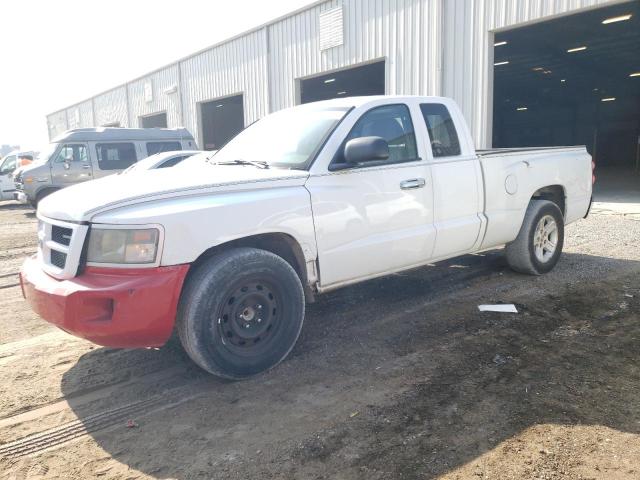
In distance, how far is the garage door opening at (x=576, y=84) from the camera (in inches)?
685

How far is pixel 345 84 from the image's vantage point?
23.5 m

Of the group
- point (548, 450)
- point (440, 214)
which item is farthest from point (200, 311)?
point (440, 214)

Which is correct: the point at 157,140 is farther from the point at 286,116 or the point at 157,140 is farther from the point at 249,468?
the point at 249,468

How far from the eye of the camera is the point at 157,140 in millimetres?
15000

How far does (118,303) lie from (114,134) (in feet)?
41.3

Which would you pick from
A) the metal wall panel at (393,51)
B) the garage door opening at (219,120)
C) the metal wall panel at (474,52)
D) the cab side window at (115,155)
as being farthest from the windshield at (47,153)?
the garage door opening at (219,120)

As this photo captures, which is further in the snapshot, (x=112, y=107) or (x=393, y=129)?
(x=112, y=107)

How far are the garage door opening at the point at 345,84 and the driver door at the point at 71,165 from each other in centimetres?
849

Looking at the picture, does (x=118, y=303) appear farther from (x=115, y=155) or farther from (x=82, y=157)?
(x=115, y=155)

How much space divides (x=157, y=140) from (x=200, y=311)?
506 inches

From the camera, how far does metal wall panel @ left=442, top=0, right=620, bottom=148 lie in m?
11.7

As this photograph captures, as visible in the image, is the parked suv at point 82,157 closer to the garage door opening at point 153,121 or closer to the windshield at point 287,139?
the windshield at point 287,139

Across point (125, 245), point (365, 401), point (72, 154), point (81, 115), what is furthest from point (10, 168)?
point (81, 115)

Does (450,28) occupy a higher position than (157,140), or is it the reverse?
(450,28)
